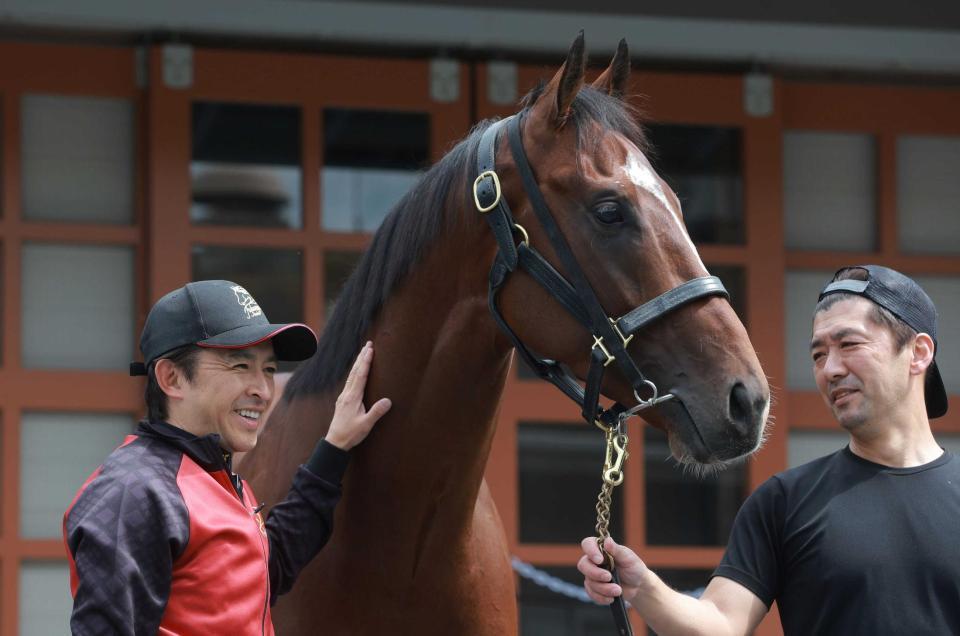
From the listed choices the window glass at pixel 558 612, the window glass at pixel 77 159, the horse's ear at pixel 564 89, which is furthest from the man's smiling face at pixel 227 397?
the window glass at pixel 558 612

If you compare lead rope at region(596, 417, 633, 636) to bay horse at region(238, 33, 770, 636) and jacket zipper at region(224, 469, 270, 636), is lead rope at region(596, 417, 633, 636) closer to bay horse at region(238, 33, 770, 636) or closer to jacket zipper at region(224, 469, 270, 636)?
bay horse at region(238, 33, 770, 636)

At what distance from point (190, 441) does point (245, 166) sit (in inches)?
117

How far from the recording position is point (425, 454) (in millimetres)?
2605

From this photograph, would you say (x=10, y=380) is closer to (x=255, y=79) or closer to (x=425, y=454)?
(x=255, y=79)

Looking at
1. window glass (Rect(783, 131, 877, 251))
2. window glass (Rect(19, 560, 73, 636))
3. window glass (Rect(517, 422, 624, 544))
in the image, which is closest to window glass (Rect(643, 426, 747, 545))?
window glass (Rect(517, 422, 624, 544))

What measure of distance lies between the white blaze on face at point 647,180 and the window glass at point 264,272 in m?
2.70

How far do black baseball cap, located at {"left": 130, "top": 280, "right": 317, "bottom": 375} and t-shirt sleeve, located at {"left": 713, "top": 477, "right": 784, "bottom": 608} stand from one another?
903mm

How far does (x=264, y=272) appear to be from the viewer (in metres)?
5.03

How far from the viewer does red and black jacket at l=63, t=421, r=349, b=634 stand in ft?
6.47

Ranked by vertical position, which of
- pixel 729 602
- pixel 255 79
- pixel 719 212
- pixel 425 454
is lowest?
Answer: pixel 729 602

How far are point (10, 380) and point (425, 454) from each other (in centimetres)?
266

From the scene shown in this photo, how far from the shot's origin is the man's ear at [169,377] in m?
2.26

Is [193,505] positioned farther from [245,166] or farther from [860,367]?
[245,166]

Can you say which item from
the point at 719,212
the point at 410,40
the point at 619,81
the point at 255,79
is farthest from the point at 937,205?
the point at 619,81
